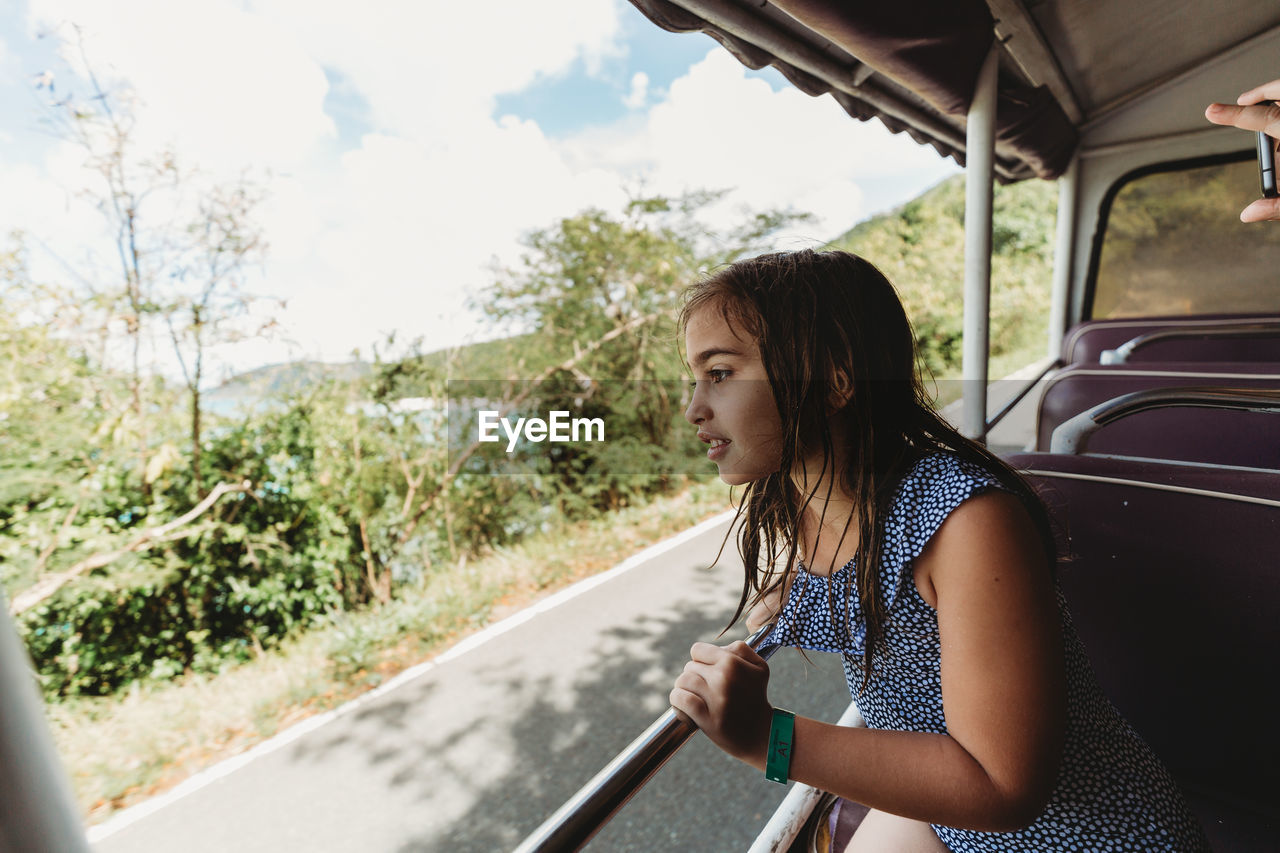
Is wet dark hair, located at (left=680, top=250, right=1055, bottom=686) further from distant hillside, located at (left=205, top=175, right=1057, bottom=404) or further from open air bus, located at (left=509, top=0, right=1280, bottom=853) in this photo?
distant hillside, located at (left=205, top=175, right=1057, bottom=404)

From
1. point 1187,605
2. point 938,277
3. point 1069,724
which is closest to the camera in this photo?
point 1069,724

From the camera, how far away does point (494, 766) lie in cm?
270

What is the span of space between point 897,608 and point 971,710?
18cm

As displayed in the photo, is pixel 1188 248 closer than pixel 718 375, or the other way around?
pixel 718 375

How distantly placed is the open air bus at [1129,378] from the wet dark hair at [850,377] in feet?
1.36

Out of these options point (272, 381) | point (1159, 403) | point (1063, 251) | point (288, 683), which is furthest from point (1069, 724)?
point (1063, 251)

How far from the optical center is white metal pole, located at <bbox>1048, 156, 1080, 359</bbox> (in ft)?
15.7

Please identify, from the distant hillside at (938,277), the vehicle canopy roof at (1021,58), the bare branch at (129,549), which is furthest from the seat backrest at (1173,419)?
the bare branch at (129,549)

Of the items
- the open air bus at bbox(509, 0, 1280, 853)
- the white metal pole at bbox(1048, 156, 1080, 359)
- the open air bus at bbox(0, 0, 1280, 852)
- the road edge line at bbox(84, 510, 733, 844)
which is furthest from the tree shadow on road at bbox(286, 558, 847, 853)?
the white metal pole at bbox(1048, 156, 1080, 359)

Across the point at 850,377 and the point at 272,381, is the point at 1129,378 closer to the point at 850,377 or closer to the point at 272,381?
the point at 850,377

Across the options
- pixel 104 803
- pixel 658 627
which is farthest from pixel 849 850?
pixel 104 803

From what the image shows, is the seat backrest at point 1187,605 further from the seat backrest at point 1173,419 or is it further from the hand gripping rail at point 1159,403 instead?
the seat backrest at point 1173,419

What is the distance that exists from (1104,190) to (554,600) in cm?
499

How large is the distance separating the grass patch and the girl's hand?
7.38 ft
